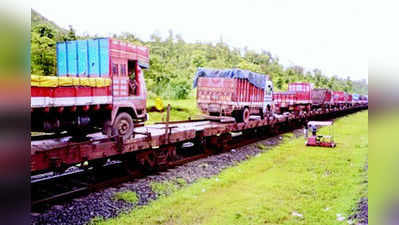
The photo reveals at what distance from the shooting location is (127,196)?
3.27 metres

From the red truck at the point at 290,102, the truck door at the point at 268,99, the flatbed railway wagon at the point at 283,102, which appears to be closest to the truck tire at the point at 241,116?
the truck door at the point at 268,99

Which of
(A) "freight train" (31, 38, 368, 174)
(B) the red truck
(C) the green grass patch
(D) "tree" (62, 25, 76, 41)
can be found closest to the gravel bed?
(C) the green grass patch

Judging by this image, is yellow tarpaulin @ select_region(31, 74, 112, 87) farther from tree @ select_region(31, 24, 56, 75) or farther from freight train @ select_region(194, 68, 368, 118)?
freight train @ select_region(194, 68, 368, 118)

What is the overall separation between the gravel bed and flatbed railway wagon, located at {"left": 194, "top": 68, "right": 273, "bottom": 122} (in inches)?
57.3

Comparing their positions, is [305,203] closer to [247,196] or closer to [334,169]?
[247,196]

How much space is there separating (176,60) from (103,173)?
4.94 feet

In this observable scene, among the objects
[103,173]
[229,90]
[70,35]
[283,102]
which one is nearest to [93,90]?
[70,35]

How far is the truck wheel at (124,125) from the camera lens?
3.69 m

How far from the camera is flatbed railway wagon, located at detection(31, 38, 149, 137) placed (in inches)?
113

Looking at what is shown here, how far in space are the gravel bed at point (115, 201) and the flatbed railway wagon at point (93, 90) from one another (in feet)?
2.02

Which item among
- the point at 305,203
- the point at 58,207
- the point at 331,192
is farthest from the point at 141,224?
the point at 331,192

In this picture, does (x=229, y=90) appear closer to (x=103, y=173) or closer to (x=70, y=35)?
(x=103, y=173)

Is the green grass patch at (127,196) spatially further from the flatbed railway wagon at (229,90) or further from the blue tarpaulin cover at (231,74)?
the flatbed railway wagon at (229,90)

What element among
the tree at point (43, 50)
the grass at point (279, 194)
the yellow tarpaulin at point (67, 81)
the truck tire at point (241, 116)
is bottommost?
the grass at point (279, 194)
